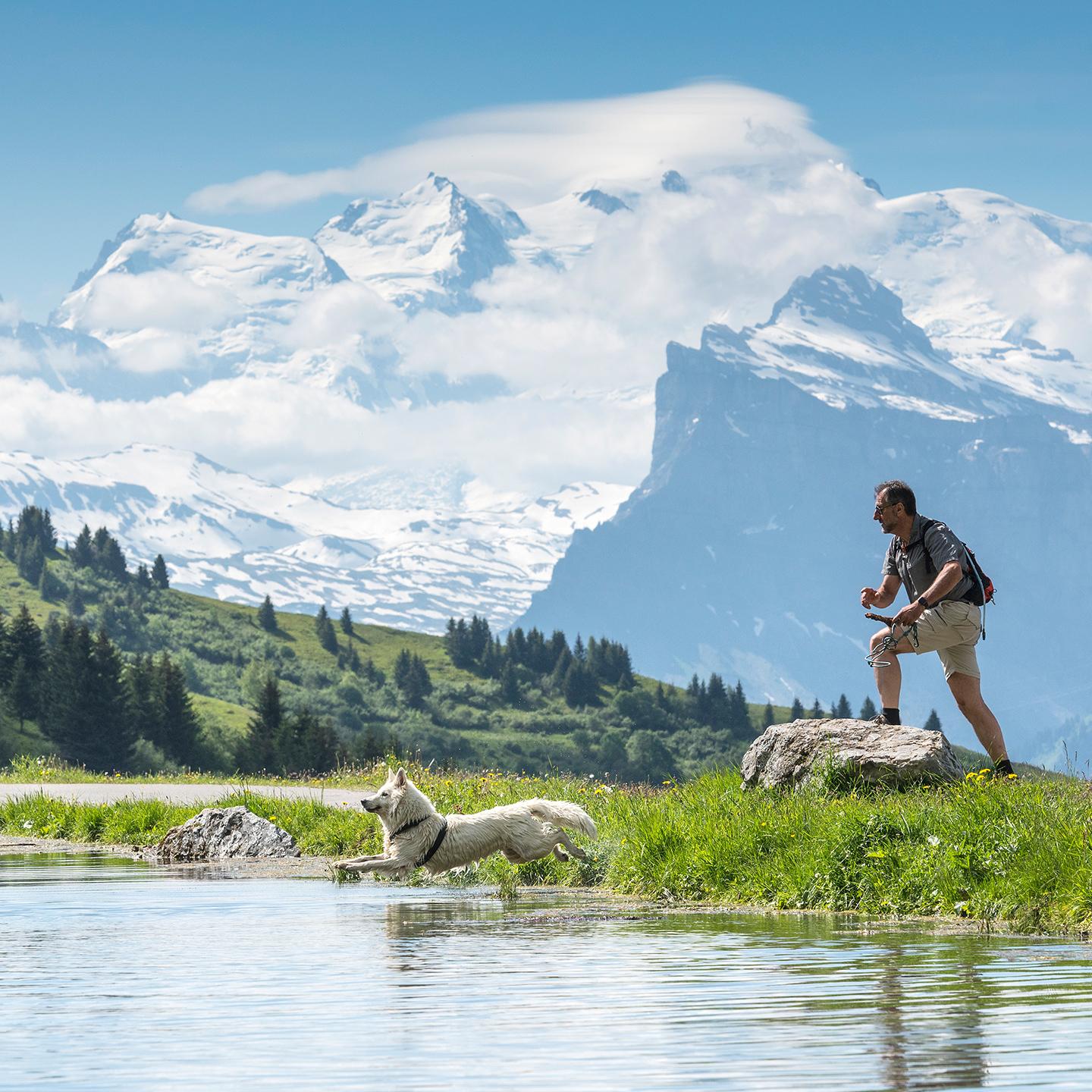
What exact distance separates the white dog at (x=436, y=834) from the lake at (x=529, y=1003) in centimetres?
160

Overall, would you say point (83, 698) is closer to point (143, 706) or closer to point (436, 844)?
point (143, 706)

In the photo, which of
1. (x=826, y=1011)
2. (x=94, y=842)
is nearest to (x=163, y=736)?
(x=94, y=842)

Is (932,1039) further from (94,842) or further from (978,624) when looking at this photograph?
(94,842)

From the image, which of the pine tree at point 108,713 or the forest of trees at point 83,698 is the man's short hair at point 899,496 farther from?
the pine tree at point 108,713

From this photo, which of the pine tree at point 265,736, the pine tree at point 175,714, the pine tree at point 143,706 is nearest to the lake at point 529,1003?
the pine tree at point 265,736

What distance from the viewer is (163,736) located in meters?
172

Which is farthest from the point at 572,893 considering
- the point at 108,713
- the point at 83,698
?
the point at 108,713

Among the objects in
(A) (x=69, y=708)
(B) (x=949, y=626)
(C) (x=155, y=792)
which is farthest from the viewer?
(A) (x=69, y=708)

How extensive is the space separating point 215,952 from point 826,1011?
5491 millimetres

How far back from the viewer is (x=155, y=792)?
39.8 metres

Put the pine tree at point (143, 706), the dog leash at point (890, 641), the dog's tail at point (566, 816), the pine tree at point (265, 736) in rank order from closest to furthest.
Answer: the dog leash at point (890, 641)
the dog's tail at point (566, 816)
the pine tree at point (265, 736)
the pine tree at point (143, 706)

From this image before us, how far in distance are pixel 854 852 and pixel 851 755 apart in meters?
2.50

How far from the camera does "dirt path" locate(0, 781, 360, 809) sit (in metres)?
34.6

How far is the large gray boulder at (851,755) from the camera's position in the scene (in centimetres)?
1764
